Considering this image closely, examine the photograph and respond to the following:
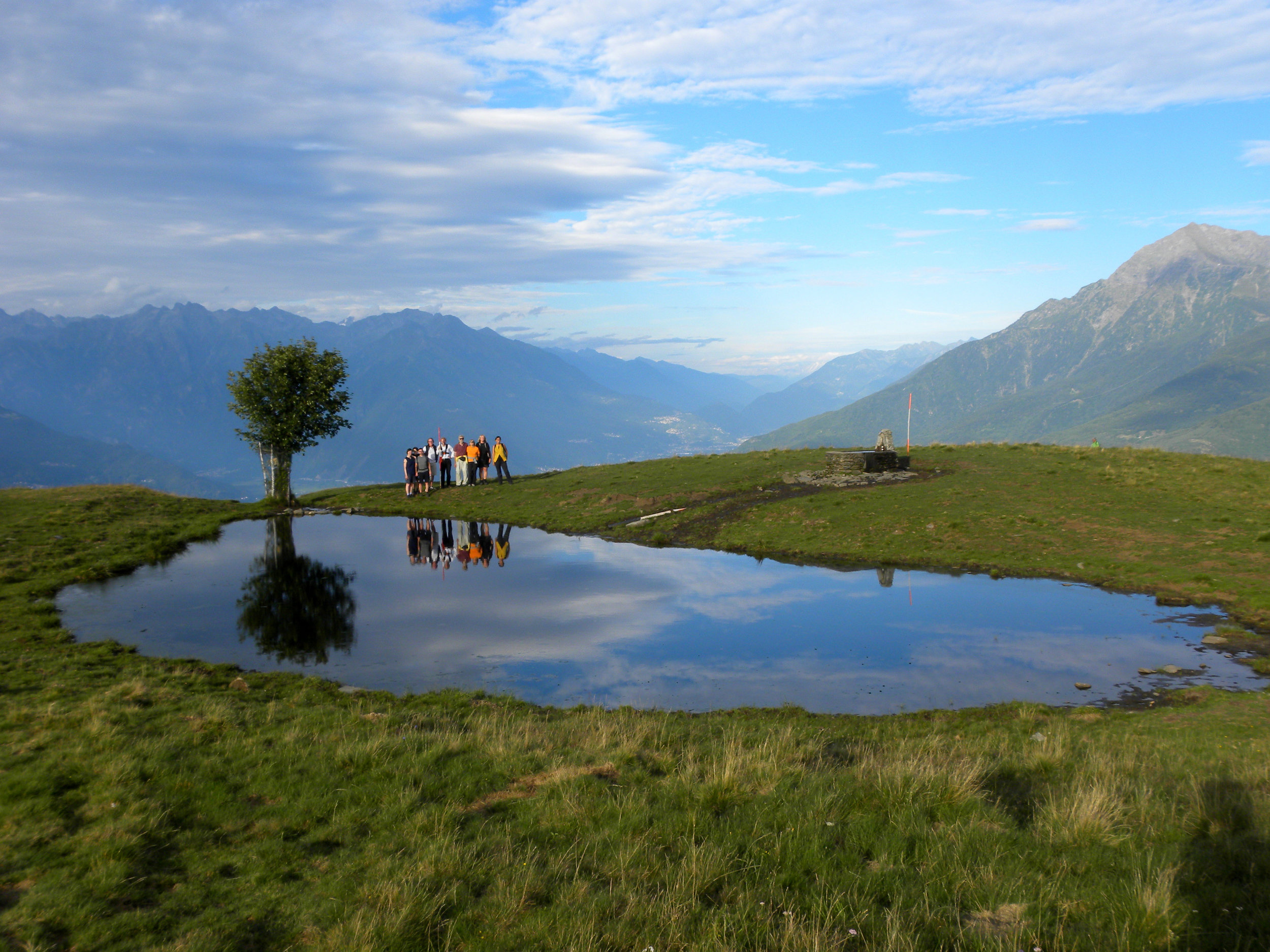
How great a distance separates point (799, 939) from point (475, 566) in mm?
25818

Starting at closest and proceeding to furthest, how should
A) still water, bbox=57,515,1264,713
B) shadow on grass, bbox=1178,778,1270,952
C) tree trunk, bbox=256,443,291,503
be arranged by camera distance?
shadow on grass, bbox=1178,778,1270,952 → still water, bbox=57,515,1264,713 → tree trunk, bbox=256,443,291,503

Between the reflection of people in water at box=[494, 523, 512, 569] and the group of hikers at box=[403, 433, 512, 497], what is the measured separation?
9.72m

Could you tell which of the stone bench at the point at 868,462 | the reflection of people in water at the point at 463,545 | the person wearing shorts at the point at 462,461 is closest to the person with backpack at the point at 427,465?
the person wearing shorts at the point at 462,461

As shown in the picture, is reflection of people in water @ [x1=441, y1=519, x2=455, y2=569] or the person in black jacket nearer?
reflection of people in water @ [x1=441, y1=519, x2=455, y2=569]

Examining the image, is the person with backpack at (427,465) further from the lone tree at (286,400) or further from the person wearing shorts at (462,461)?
the lone tree at (286,400)

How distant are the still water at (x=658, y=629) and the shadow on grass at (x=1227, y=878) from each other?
787 cm

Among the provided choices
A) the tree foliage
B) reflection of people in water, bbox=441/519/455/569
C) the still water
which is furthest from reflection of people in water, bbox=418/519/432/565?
the tree foliage

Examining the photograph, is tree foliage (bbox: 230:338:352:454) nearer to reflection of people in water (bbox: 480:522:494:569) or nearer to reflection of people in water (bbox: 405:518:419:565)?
reflection of people in water (bbox: 405:518:419:565)

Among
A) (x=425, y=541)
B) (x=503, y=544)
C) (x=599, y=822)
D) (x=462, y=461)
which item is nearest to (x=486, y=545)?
(x=503, y=544)

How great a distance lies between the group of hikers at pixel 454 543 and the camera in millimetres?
32062

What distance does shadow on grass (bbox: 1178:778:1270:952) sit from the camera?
6.29 meters

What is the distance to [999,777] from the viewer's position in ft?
34.6

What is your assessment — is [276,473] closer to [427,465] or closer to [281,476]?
[281,476]

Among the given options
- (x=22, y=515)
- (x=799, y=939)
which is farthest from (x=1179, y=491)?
(x=22, y=515)
